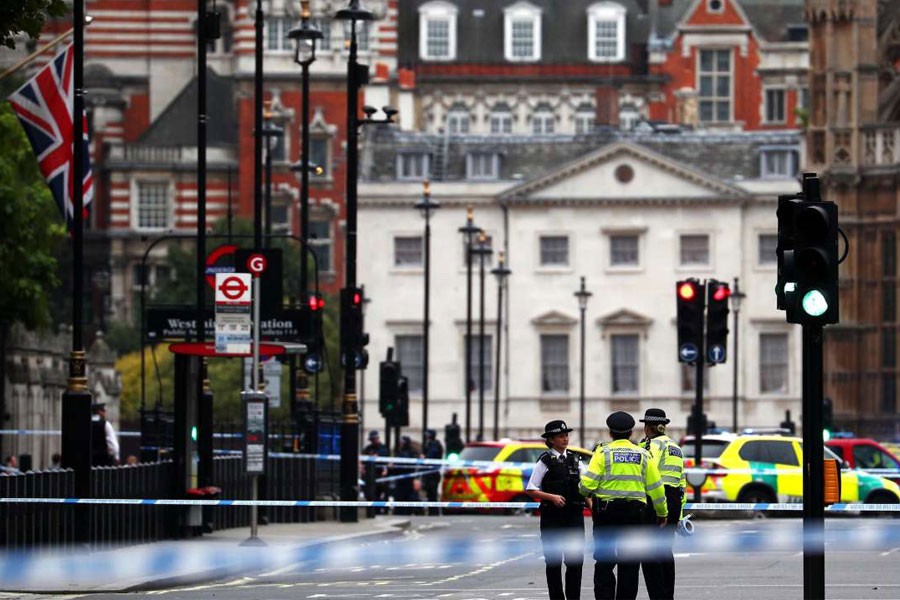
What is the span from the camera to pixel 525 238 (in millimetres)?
95312

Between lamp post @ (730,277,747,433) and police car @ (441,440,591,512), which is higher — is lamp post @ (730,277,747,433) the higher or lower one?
the higher one

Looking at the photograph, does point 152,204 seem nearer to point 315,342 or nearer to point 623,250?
point 623,250

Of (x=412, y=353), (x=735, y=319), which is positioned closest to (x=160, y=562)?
(x=735, y=319)

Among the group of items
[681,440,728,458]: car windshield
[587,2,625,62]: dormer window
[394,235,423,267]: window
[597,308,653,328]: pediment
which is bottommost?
[681,440,728,458]: car windshield

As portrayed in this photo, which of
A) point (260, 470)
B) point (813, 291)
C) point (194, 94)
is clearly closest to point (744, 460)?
point (260, 470)

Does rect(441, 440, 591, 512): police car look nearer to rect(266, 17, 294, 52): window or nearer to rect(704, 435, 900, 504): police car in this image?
rect(704, 435, 900, 504): police car

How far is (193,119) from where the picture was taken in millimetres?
125375

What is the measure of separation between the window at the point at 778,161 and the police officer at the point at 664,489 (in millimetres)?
74148

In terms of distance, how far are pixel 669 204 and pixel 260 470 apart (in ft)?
202

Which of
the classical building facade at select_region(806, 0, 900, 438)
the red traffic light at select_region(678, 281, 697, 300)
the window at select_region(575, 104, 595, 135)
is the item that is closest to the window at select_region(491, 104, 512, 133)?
the window at select_region(575, 104, 595, 135)

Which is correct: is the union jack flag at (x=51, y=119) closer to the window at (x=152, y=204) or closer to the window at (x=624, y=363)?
the window at (x=624, y=363)

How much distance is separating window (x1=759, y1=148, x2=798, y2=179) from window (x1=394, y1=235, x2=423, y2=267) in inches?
487

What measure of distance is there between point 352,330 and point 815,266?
2362 centimetres

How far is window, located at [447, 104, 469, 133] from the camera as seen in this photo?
13250 cm
